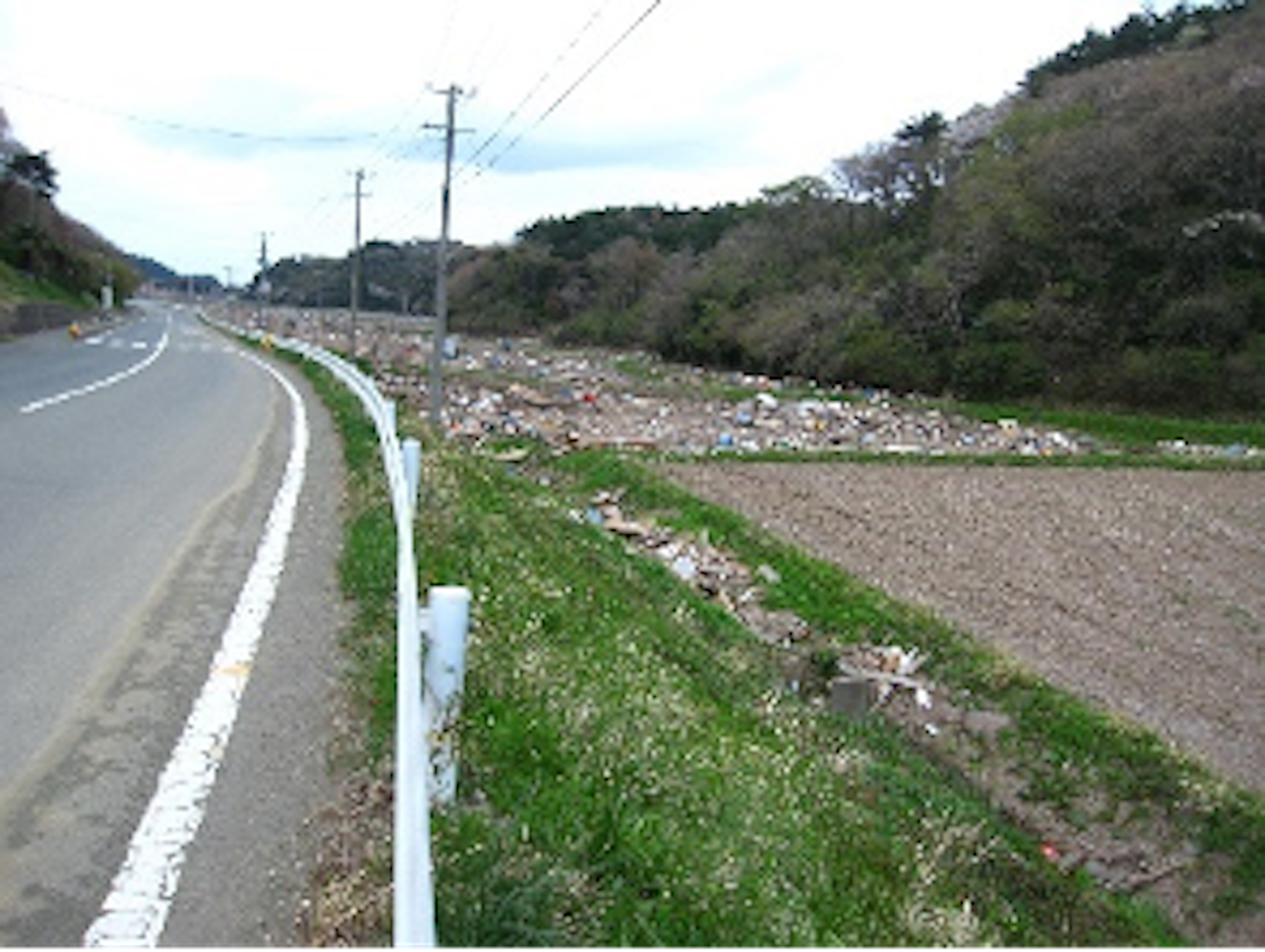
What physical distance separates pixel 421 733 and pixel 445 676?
613 mm

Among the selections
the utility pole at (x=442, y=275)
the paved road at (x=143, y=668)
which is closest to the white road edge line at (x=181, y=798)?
the paved road at (x=143, y=668)

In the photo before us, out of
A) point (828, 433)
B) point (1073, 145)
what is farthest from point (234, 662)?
point (1073, 145)

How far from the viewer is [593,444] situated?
25.9 m

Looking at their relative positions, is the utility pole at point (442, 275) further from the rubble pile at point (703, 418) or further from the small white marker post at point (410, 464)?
the small white marker post at point (410, 464)

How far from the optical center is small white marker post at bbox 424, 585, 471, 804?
3.70m

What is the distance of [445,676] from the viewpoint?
3.77m

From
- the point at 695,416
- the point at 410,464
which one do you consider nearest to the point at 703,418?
the point at 695,416

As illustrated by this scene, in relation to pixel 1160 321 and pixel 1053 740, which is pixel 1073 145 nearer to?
pixel 1160 321

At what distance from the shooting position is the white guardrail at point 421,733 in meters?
2.58

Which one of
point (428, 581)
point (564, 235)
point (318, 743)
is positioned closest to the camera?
point (318, 743)

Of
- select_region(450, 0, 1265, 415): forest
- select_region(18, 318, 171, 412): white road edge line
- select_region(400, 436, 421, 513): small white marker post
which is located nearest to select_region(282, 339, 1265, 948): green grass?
select_region(400, 436, 421, 513): small white marker post

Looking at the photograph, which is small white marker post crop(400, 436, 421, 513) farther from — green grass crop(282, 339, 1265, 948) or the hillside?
the hillside

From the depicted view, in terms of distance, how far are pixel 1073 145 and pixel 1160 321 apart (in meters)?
10.9

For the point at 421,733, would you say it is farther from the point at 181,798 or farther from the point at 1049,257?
the point at 1049,257
